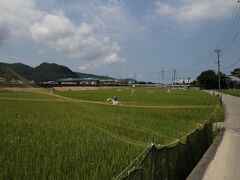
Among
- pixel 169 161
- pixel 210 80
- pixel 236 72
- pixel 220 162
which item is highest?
pixel 236 72

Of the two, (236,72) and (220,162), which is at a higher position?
(236,72)

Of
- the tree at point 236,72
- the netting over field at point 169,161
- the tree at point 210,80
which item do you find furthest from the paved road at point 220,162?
the tree at point 236,72

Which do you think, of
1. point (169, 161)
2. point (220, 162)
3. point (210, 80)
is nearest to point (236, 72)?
point (210, 80)

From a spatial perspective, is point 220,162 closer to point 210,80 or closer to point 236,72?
point 210,80

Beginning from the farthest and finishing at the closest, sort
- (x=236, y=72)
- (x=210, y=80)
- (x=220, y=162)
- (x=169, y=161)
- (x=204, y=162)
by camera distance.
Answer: (x=236, y=72) → (x=210, y=80) → (x=220, y=162) → (x=204, y=162) → (x=169, y=161)

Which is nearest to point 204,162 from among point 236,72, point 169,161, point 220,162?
point 220,162

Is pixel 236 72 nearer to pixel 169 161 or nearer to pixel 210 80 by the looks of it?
pixel 210 80

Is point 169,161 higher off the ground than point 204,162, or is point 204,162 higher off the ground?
point 169,161

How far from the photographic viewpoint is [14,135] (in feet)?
27.6

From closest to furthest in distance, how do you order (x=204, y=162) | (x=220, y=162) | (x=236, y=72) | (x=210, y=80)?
(x=204, y=162), (x=220, y=162), (x=210, y=80), (x=236, y=72)

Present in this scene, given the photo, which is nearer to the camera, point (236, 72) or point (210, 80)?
point (210, 80)

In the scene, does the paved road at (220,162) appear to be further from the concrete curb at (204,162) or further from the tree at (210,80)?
the tree at (210,80)

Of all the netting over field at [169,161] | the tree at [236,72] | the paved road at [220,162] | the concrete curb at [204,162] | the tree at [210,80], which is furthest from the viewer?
the tree at [236,72]

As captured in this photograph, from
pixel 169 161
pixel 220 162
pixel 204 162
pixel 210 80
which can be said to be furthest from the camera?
pixel 210 80
